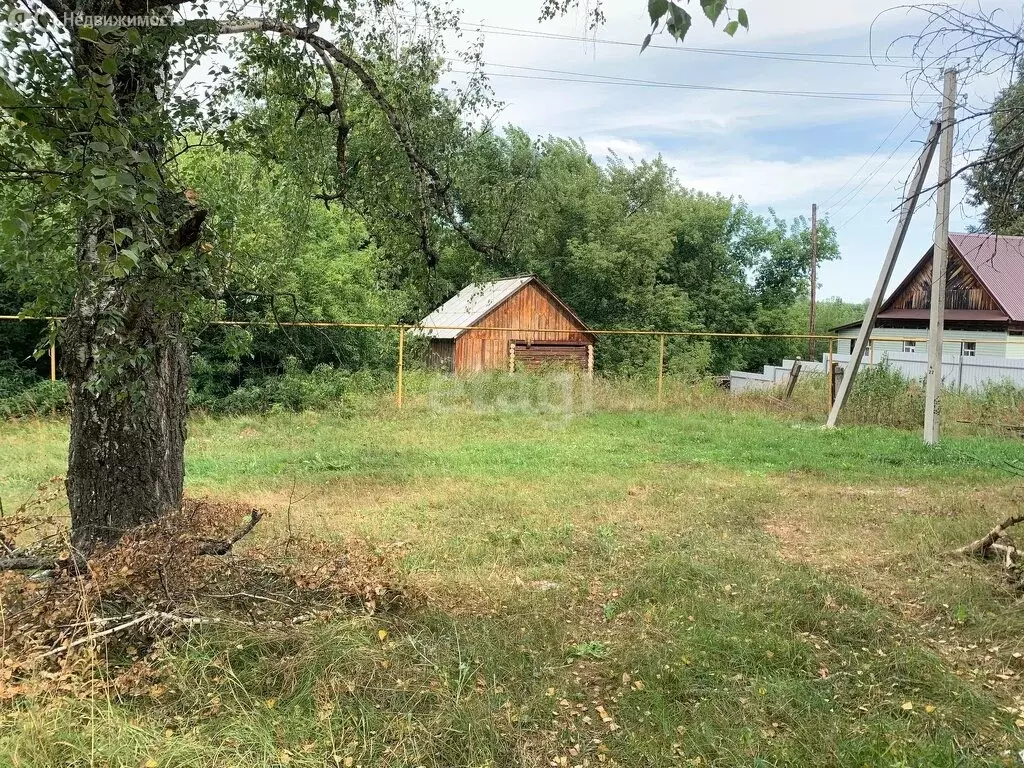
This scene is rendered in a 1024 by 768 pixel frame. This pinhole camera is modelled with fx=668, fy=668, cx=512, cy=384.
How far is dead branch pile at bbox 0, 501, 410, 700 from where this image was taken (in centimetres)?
256

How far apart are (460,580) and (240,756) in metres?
2.07

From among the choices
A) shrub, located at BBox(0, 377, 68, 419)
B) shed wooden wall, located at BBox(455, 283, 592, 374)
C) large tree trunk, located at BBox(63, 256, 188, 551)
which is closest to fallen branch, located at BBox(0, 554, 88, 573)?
large tree trunk, located at BBox(63, 256, 188, 551)

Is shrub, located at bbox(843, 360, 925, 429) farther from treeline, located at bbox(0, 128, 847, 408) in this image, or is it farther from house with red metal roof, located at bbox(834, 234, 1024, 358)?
house with red metal roof, located at bbox(834, 234, 1024, 358)

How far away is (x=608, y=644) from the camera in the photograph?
3.47 metres

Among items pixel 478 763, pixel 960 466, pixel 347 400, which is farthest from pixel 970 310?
pixel 478 763

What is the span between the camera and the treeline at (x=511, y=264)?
5.09 meters

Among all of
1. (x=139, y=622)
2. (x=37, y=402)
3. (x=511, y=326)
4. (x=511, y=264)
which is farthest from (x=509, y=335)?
(x=139, y=622)

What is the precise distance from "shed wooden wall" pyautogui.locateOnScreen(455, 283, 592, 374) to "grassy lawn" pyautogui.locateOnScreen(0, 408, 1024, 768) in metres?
14.0

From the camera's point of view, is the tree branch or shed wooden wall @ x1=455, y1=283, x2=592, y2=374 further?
shed wooden wall @ x1=455, y1=283, x2=592, y2=374

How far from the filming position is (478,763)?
8.00 ft

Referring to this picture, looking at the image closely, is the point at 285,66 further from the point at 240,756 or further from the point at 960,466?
the point at 960,466

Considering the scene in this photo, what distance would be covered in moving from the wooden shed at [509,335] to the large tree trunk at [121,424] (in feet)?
53.6

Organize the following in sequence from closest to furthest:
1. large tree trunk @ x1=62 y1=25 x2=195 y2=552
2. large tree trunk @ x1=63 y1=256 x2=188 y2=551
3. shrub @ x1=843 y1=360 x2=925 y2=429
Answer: large tree trunk @ x1=62 y1=25 x2=195 y2=552, large tree trunk @ x1=63 y1=256 x2=188 y2=551, shrub @ x1=843 y1=360 x2=925 y2=429

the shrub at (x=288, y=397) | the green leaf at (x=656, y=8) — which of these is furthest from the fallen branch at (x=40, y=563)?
the shrub at (x=288, y=397)
